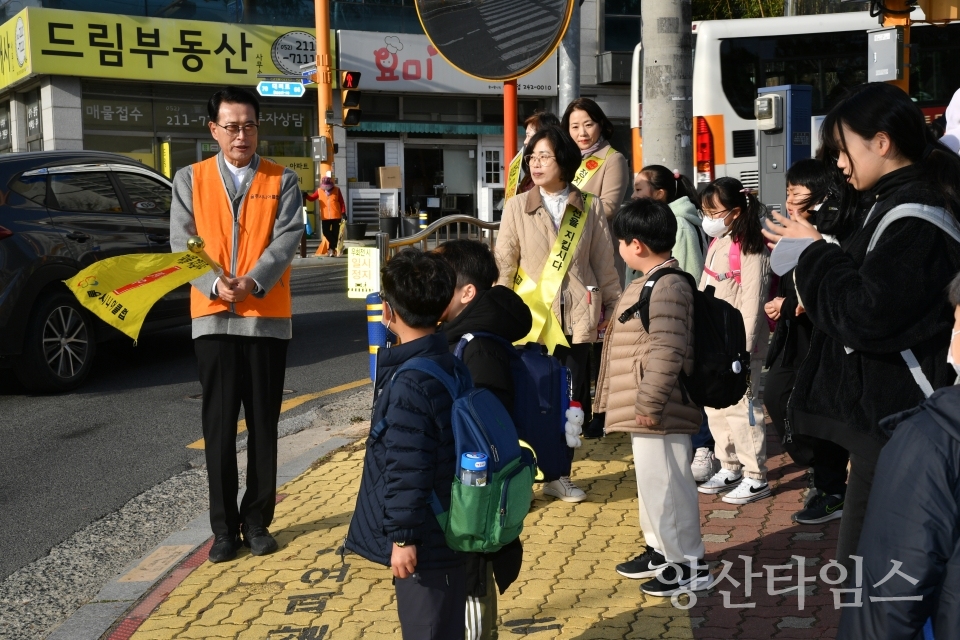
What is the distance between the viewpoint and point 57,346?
27.1ft

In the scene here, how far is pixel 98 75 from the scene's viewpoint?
23.2 metres

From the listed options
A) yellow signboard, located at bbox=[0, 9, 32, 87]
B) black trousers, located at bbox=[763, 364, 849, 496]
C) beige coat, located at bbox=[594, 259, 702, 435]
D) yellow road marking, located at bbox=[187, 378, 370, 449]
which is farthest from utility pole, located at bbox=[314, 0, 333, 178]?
beige coat, located at bbox=[594, 259, 702, 435]

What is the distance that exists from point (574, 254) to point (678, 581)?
6.19 ft

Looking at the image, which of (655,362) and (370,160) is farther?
(370,160)

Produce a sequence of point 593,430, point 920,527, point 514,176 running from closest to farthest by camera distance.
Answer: point 920,527 < point 514,176 < point 593,430

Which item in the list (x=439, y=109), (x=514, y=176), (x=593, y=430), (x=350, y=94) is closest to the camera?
(x=514, y=176)

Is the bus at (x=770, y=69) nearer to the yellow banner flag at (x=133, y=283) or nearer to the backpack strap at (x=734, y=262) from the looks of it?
the backpack strap at (x=734, y=262)

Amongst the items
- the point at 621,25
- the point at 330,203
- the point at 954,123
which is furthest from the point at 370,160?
the point at 954,123

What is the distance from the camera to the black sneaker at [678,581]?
4.22 meters

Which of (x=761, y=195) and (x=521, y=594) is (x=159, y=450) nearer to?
(x=521, y=594)

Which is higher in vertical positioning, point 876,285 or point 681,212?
point 681,212

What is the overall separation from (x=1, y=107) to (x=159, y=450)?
2392 centimetres

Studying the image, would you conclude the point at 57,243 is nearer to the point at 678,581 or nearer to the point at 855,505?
the point at 678,581

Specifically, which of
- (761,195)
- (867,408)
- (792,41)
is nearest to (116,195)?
(761,195)
